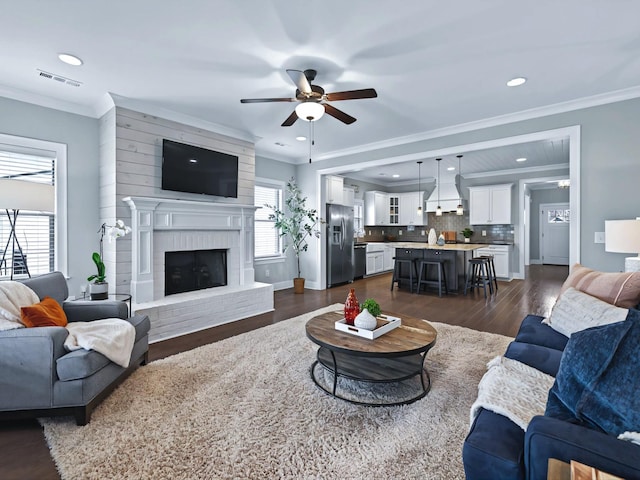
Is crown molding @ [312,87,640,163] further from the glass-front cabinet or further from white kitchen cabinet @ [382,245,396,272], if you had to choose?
the glass-front cabinet

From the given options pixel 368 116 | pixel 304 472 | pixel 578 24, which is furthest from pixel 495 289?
pixel 304 472

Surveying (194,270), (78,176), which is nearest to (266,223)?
(194,270)

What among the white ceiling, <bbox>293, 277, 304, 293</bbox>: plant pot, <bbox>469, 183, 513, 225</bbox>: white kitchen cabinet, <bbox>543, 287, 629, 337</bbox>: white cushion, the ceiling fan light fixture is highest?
the white ceiling

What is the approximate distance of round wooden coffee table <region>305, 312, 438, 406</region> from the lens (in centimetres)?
218

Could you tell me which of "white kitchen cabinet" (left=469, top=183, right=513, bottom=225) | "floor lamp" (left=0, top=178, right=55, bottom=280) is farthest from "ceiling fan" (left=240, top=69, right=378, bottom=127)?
"white kitchen cabinet" (left=469, top=183, right=513, bottom=225)

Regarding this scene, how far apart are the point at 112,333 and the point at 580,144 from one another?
5018mm

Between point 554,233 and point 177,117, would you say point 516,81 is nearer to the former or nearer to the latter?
point 177,117

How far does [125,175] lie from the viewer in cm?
377

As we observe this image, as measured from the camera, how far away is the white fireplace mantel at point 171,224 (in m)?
3.79

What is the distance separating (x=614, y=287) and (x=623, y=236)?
97cm

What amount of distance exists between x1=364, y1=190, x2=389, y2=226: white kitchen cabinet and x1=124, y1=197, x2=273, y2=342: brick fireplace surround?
15.3 feet

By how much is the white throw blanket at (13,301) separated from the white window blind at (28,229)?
1267 mm

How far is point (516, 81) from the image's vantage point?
3.22 metres

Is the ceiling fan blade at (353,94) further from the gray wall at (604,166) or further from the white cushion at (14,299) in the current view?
the white cushion at (14,299)
